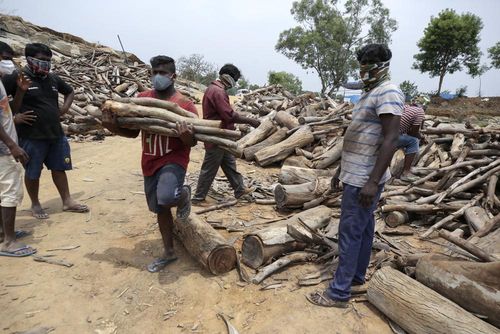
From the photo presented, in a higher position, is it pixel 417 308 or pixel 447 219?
pixel 447 219

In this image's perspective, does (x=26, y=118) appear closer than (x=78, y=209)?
Yes

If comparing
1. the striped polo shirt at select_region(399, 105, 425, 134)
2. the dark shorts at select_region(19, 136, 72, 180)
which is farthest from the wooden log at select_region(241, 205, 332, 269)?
the striped polo shirt at select_region(399, 105, 425, 134)

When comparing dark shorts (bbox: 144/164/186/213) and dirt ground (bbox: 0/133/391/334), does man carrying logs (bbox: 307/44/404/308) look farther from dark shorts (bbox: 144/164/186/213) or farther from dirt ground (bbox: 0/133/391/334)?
dark shorts (bbox: 144/164/186/213)

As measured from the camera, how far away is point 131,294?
299 centimetres

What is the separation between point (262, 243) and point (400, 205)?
2.31 m

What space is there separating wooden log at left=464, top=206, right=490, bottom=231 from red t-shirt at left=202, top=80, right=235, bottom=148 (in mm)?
3492

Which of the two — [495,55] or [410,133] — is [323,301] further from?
[495,55]

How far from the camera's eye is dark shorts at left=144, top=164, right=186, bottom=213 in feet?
9.93

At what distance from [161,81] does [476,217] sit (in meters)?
4.20

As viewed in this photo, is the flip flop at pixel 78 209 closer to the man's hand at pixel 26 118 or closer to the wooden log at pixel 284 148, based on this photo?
the man's hand at pixel 26 118

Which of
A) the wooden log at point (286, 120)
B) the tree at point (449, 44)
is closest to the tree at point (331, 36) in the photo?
the tree at point (449, 44)

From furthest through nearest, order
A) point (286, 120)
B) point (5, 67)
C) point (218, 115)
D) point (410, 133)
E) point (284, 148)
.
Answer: point (286, 120) → point (284, 148) → point (410, 133) → point (218, 115) → point (5, 67)

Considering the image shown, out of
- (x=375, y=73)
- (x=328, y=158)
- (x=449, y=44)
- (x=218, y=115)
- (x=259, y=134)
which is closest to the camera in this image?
(x=375, y=73)

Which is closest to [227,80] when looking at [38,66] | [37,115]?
[38,66]
